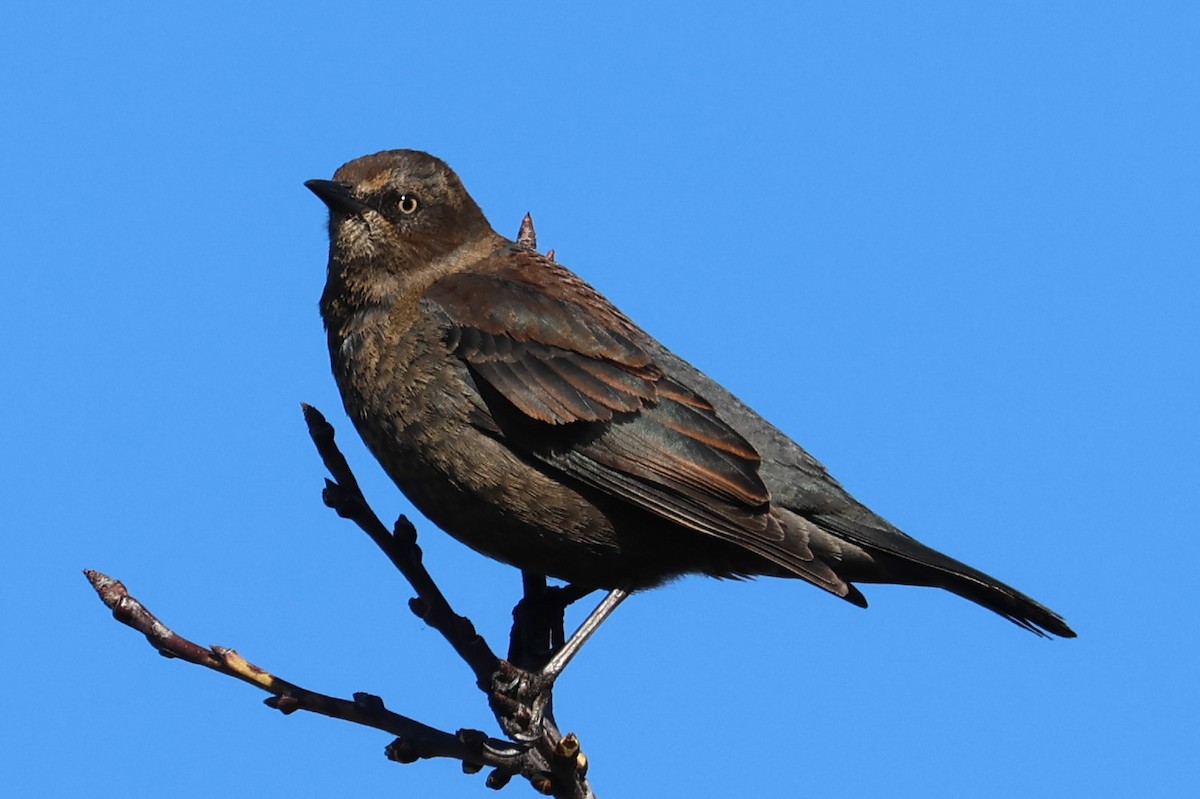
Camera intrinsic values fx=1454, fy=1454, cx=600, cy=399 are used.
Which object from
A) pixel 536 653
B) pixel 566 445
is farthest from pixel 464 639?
pixel 566 445

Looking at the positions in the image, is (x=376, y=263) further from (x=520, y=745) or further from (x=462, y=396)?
(x=520, y=745)

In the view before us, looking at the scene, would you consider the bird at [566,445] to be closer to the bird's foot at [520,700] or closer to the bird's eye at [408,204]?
the bird's eye at [408,204]

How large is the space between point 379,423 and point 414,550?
93 centimetres

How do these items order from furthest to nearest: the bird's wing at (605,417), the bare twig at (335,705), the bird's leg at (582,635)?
the bird's wing at (605,417) → the bird's leg at (582,635) → the bare twig at (335,705)

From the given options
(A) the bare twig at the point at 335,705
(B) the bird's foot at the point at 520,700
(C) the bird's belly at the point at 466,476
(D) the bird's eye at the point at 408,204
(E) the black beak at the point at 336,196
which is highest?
(D) the bird's eye at the point at 408,204

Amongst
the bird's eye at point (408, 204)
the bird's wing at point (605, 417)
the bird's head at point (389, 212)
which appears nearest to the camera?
the bird's wing at point (605, 417)

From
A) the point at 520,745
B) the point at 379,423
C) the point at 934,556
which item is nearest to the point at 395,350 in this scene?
the point at 379,423

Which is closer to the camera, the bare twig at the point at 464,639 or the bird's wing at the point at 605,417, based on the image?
the bare twig at the point at 464,639

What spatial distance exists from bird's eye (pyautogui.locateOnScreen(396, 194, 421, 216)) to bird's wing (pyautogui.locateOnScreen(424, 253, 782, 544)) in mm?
685

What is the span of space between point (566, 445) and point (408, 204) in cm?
173

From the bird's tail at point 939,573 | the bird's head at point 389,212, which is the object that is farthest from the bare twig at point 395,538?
the bird's tail at point 939,573

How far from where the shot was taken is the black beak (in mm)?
7469

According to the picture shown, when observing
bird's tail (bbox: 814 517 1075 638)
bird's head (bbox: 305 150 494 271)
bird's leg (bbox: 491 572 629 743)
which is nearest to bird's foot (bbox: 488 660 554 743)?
bird's leg (bbox: 491 572 629 743)

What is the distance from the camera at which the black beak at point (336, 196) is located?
7.47m
